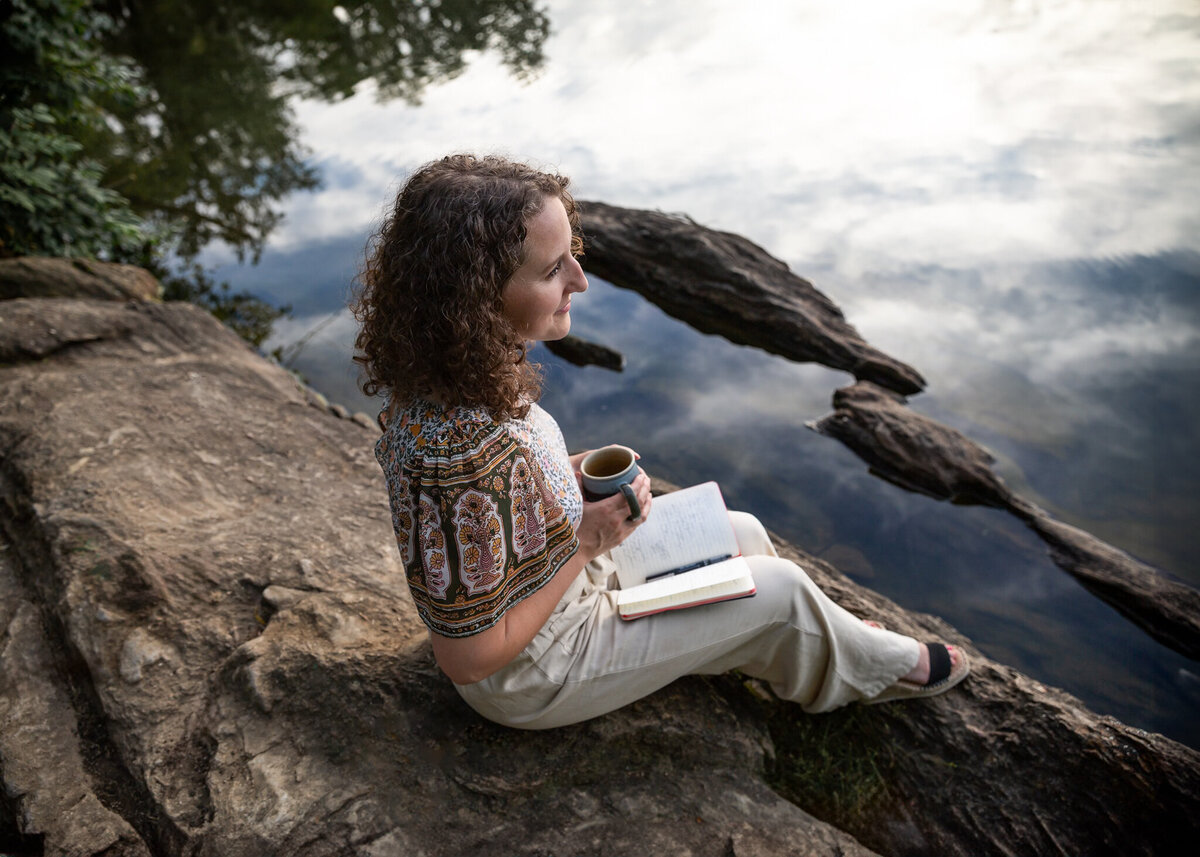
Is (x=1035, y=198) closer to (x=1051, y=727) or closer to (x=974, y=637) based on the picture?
(x=974, y=637)

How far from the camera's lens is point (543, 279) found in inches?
72.5

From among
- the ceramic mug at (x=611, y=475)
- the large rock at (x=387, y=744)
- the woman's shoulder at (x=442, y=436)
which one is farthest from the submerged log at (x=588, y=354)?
the woman's shoulder at (x=442, y=436)

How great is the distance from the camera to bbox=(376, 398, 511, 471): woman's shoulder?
5.36 feet

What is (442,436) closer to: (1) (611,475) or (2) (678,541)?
(1) (611,475)

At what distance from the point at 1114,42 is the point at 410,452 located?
10774 mm

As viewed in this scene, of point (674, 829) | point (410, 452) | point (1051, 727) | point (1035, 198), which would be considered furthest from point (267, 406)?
point (1035, 198)

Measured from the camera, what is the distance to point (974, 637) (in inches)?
152

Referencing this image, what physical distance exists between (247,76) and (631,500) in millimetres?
14135

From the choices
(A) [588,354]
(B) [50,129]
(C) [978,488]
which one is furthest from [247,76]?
(C) [978,488]

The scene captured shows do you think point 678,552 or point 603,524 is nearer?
point 603,524

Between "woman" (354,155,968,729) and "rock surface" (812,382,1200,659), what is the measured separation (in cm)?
265

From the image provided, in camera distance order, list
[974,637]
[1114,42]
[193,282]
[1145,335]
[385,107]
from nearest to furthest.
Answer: [974,637], [1145,335], [193,282], [1114,42], [385,107]

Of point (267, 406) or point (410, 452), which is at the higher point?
point (410, 452)

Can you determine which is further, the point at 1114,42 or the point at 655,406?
the point at 1114,42
